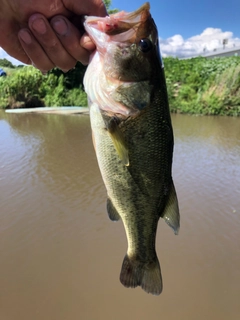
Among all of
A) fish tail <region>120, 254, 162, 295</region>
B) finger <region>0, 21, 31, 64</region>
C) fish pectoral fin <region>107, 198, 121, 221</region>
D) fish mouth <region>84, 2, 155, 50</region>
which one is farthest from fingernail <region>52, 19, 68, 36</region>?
fish tail <region>120, 254, 162, 295</region>

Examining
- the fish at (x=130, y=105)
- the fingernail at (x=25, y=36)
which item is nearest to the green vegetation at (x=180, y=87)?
the fish at (x=130, y=105)

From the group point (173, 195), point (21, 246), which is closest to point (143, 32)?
point (173, 195)

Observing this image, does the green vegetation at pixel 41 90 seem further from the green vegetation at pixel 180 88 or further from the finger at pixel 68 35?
the finger at pixel 68 35

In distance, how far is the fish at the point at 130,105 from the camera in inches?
56.5

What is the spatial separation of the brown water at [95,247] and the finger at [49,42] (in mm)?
2897

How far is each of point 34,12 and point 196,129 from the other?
37.5 ft

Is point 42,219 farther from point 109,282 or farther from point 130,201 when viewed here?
point 130,201

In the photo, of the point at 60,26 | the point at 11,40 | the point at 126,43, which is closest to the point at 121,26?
the point at 126,43

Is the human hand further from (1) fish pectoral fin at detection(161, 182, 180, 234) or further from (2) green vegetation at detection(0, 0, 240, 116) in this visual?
(2) green vegetation at detection(0, 0, 240, 116)

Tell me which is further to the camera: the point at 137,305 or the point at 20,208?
the point at 20,208

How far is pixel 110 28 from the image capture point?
139 cm

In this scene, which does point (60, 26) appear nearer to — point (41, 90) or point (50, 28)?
point (50, 28)

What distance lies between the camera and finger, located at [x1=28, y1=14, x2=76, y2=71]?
1.51m

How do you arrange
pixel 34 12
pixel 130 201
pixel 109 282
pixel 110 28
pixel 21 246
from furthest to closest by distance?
1. pixel 21 246
2. pixel 109 282
3. pixel 130 201
4. pixel 34 12
5. pixel 110 28
